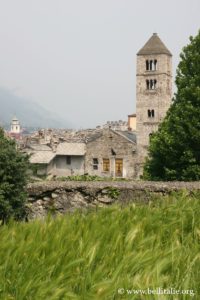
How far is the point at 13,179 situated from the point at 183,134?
16307mm

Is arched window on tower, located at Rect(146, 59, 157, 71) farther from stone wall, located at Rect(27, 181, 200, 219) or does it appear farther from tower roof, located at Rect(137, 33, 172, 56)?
stone wall, located at Rect(27, 181, 200, 219)

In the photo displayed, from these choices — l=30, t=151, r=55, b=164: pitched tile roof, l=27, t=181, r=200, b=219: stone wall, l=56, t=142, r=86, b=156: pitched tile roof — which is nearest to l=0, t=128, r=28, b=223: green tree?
l=27, t=181, r=200, b=219: stone wall

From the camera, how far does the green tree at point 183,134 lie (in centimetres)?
2659

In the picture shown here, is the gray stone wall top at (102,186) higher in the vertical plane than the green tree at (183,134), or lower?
lower

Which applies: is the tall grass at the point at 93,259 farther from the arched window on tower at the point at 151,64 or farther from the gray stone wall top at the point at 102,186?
the arched window on tower at the point at 151,64

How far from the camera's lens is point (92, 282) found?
11.9 feet

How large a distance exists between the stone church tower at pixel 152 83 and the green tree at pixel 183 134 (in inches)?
1626

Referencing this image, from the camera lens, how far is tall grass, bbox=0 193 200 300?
3473 millimetres

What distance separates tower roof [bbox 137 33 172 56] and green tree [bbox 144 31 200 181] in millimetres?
43660

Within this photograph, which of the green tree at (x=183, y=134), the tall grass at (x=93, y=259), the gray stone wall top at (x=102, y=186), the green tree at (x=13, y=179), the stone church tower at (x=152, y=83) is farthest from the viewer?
the stone church tower at (x=152, y=83)

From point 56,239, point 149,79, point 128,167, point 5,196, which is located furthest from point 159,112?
point 56,239

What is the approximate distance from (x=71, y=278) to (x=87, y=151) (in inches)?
2400

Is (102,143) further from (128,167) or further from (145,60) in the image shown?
(145,60)

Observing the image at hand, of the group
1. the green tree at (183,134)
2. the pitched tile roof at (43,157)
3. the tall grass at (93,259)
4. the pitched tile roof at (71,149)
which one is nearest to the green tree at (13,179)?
the tall grass at (93,259)
